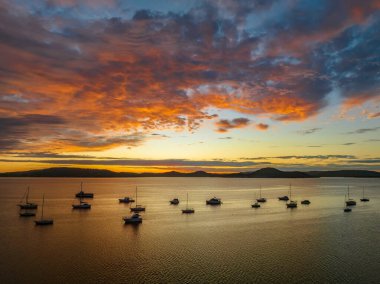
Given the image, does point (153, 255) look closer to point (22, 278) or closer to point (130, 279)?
point (130, 279)

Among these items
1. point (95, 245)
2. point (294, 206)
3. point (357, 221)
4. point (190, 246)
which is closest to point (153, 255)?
point (190, 246)

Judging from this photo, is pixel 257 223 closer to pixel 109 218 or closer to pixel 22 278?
pixel 109 218

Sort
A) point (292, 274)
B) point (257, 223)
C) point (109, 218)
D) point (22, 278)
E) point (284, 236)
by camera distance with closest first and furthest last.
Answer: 1. point (22, 278)
2. point (292, 274)
3. point (284, 236)
4. point (257, 223)
5. point (109, 218)

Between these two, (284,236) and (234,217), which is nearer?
(284,236)

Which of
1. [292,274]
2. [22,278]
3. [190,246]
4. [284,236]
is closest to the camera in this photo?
[22,278]

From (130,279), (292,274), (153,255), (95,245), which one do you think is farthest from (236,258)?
(95,245)

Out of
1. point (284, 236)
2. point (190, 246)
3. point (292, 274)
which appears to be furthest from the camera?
point (284, 236)

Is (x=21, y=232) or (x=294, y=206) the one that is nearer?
(x=21, y=232)

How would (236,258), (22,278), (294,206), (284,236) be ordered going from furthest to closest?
(294,206), (284,236), (236,258), (22,278)
